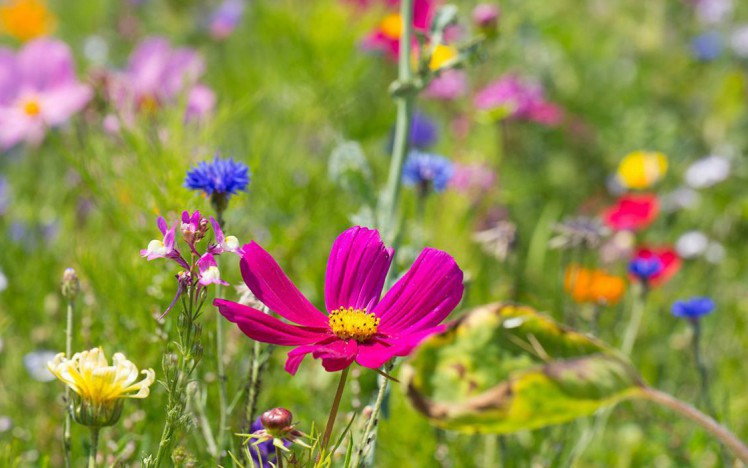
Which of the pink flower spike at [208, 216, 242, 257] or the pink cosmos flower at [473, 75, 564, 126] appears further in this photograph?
the pink cosmos flower at [473, 75, 564, 126]

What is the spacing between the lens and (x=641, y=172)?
1506mm

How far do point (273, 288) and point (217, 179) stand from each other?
10 centimetres

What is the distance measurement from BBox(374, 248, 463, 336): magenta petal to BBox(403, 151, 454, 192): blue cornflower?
0.43 m

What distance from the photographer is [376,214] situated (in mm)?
812

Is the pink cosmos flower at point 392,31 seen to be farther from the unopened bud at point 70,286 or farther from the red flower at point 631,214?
the unopened bud at point 70,286

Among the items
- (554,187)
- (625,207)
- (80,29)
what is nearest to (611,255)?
(625,207)

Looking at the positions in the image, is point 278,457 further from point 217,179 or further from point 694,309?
point 694,309

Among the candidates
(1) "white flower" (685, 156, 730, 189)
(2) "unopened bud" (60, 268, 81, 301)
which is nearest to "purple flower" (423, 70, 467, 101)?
(1) "white flower" (685, 156, 730, 189)

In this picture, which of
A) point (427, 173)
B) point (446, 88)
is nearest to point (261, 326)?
point (427, 173)

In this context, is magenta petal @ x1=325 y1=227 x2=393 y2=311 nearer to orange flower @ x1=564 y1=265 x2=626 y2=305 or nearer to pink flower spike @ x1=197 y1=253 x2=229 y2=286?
pink flower spike @ x1=197 y1=253 x2=229 y2=286

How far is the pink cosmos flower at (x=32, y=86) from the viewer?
53.7 inches

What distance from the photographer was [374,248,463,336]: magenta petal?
53cm

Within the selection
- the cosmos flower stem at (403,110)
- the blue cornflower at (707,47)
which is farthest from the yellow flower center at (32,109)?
the blue cornflower at (707,47)

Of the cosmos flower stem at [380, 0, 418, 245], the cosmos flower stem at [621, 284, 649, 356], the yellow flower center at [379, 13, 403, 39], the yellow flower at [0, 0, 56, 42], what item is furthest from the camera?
the yellow flower at [0, 0, 56, 42]
